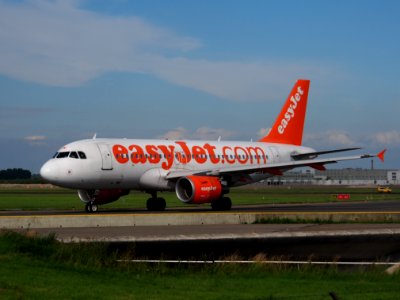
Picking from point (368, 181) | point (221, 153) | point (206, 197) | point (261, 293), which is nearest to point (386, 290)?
point (261, 293)

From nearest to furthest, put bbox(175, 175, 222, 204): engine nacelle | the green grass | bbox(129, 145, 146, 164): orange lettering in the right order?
1. the green grass
2. bbox(175, 175, 222, 204): engine nacelle
3. bbox(129, 145, 146, 164): orange lettering

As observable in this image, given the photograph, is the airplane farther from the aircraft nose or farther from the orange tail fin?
the orange tail fin

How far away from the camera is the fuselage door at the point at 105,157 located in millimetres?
35812

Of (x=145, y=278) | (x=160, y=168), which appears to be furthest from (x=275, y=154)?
(x=145, y=278)

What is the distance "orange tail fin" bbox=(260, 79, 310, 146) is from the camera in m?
47.1

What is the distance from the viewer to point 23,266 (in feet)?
43.9

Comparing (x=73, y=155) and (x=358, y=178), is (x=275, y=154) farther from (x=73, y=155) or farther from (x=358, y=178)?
(x=358, y=178)

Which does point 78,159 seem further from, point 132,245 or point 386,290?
point 386,290

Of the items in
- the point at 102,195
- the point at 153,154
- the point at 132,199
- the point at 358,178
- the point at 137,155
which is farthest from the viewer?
the point at 358,178

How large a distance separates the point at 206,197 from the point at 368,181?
15753 centimetres

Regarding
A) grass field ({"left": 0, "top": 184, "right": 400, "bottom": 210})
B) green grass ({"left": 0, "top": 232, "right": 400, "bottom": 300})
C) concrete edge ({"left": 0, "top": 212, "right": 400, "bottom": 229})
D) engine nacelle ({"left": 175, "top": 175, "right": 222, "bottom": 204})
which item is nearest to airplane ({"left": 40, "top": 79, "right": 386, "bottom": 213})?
engine nacelle ({"left": 175, "top": 175, "right": 222, "bottom": 204})

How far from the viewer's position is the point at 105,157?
1417 inches

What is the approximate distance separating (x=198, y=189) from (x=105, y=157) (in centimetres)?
466

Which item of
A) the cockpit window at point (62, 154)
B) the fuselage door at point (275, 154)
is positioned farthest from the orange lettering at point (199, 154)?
the cockpit window at point (62, 154)
